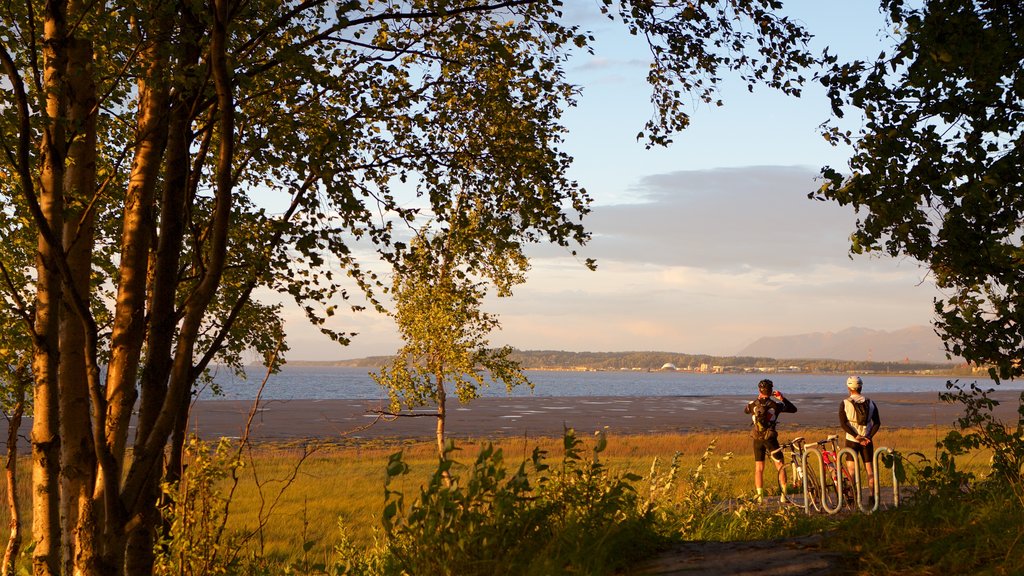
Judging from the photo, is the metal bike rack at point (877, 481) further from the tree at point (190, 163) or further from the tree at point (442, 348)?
the tree at point (442, 348)

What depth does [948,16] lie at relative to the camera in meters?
6.63

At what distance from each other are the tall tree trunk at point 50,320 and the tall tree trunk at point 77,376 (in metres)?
0.14

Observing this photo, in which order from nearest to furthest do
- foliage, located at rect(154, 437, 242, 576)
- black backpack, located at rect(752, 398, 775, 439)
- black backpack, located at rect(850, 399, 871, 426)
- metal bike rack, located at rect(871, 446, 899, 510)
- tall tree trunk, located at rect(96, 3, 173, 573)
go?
foliage, located at rect(154, 437, 242, 576) → tall tree trunk, located at rect(96, 3, 173, 573) → metal bike rack, located at rect(871, 446, 899, 510) → black backpack, located at rect(850, 399, 871, 426) → black backpack, located at rect(752, 398, 775, 439)

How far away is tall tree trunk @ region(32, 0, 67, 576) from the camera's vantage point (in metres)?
6.35

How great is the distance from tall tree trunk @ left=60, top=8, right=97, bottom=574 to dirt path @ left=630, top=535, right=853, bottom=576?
4.12 m

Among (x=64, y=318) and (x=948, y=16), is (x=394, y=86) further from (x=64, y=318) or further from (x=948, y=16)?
(x=948, y=16)

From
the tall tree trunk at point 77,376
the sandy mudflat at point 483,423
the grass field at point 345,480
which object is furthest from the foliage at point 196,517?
the sandy mudflat at point 483,423

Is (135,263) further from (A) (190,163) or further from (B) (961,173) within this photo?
(B) (961,173)

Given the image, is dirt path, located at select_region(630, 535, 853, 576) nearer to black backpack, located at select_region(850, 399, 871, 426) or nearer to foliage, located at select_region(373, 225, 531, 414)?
black backpack, located at select_region(850, 399, 871, 426)

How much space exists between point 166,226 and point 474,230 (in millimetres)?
2405

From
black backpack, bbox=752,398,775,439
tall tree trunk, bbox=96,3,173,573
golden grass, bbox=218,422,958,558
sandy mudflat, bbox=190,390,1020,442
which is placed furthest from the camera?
sandy mudflat, bbox=190,390,1020,442

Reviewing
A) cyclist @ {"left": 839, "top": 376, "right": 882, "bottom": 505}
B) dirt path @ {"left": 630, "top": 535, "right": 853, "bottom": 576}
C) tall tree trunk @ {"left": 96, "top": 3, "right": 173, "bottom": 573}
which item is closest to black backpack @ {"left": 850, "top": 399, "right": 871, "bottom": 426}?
cyclist @ {"left": 839, "top": 376, "right": 882, "bottom": 505}

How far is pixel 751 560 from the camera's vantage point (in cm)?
543

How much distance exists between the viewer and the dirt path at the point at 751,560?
5180mm
